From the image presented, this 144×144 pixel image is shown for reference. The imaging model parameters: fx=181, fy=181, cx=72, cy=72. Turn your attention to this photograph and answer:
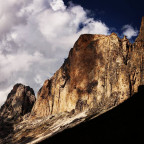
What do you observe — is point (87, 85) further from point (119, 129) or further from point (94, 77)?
point (119, 129)

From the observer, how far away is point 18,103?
365 ft

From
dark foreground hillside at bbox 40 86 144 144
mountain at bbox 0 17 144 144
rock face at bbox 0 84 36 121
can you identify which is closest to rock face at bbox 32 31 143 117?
mountain at bbox 0 17 144 144

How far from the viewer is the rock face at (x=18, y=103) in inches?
4094

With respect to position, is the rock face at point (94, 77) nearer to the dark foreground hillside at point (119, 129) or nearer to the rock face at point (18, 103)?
the dark foreground hillside at point (119, 129)

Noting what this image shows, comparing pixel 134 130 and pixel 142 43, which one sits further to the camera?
pixel 142 43

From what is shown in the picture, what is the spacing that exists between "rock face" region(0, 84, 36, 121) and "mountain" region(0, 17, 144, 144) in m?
4.02

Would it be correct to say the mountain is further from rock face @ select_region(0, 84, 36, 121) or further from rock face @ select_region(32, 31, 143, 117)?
rock face @ select_region(0, 84, 36, 121)

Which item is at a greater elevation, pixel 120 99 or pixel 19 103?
pixel 19 103

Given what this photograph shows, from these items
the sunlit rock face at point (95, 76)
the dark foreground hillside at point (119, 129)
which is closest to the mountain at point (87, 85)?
the sunlit rock face at point (95, 76)

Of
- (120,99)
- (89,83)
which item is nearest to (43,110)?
(89,83)

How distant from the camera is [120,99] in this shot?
47.7m

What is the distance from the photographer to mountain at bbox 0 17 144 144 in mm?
50562

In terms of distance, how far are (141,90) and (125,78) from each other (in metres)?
9.62

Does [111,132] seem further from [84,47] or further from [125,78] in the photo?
[84,47]
